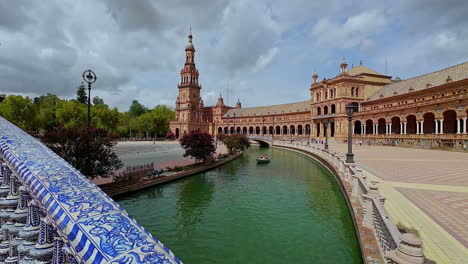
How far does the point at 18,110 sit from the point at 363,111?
70209 millimetres

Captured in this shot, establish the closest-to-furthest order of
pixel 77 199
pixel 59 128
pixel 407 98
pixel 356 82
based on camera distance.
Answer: pixel 77 199, pixel 59 128, pixel 407 98, pixel 356 82

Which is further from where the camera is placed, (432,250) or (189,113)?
(189,113)

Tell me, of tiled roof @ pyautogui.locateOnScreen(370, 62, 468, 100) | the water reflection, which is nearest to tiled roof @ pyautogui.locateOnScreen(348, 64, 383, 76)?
tiled roof @ pyautogui.locateOnScreen(370, 62, 468, 100)

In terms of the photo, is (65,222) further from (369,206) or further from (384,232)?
(369,206)

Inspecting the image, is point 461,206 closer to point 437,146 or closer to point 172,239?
point 172,239

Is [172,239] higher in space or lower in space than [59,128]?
lower

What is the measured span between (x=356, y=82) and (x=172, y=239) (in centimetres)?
5894

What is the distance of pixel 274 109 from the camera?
84.9 metres

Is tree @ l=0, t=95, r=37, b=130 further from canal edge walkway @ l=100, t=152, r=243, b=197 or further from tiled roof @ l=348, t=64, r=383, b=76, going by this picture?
tiled roof @ l=348, t=64, r=383, b=76

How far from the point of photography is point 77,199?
1975 millimetres

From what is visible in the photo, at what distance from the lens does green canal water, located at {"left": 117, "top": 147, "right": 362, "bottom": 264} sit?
7449mm

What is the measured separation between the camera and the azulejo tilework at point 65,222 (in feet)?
5.15

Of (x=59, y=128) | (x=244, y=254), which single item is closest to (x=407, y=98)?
(x=244, y=254)

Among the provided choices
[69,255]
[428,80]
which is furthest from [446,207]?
[428,80]
